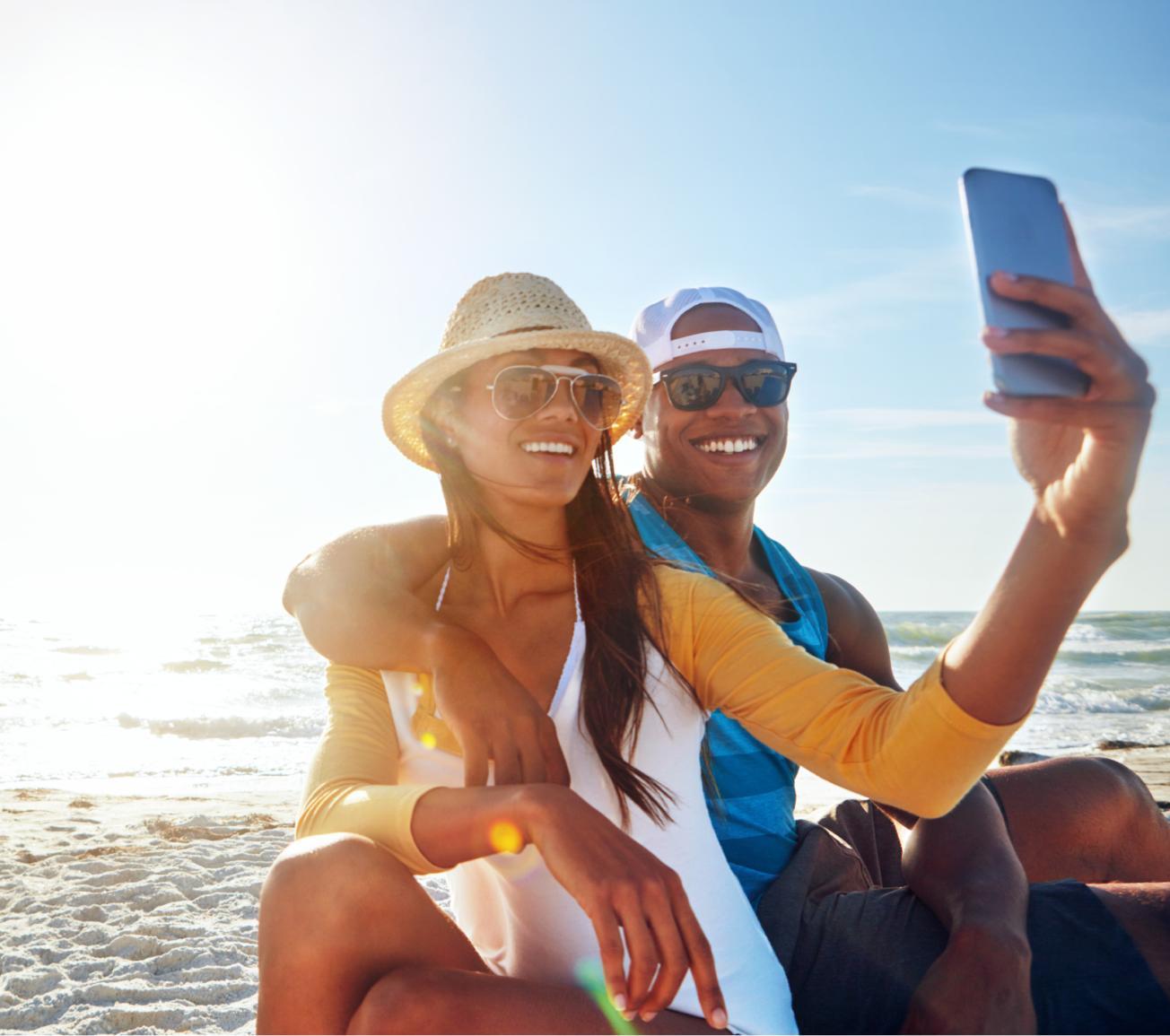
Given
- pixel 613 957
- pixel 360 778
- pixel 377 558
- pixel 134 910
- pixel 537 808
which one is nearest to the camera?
pixel 613 957

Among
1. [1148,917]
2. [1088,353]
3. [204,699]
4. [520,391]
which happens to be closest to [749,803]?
[1148,917]

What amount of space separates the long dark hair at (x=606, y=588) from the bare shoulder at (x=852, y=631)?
888mm

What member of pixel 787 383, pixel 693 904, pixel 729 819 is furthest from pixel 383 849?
pixel 787 383

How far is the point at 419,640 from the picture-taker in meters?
2.06

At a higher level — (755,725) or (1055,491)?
(1055,491)

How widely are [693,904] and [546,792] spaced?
53 centimetres

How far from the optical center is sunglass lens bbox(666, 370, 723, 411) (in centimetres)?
328

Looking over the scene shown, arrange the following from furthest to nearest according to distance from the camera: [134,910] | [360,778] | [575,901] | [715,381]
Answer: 1. [134,910]
2. [715,381]
3. [360,778]
4. [575,901]

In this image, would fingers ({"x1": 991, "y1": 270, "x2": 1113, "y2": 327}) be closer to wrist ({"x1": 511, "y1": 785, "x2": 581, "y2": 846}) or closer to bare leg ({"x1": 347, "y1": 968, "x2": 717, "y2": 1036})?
wrist ({"x1": 511, "y1": 785, "x2": 581, "y2": 846})

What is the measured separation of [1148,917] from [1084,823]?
1.84 ft

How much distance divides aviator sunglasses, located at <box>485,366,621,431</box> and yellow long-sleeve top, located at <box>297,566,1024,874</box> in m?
0.50

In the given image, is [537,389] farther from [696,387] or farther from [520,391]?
[696,387]

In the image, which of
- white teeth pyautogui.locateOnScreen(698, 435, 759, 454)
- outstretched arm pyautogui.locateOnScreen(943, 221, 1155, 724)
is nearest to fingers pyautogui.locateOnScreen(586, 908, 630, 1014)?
outstretched arm pyautogui.locateOnScreen(943, 221, 1155, 724)

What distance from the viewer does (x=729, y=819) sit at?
2.50m
